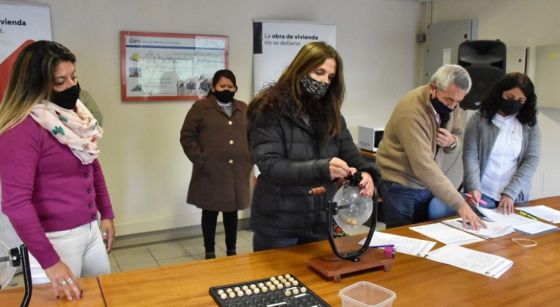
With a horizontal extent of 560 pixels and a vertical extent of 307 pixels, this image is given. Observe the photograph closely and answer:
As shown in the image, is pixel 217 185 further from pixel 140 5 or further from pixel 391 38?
pixel 391 38

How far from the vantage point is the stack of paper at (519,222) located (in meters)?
2.18

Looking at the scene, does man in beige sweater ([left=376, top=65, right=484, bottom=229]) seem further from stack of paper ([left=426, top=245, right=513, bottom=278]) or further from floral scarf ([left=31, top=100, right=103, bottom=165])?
floral scarf ([left=31, top=100, right=103, bottom=165])

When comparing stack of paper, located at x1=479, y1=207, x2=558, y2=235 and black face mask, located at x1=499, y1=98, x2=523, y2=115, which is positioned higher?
black face mask, located at x1=499, y1=98, x2=523, y2=115

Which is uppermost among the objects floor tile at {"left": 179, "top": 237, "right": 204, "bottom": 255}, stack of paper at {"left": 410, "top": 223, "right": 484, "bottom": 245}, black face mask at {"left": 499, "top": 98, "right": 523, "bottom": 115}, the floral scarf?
black face mask at {"left": 499, "top": 98, "right": 523, "bottom": 115}

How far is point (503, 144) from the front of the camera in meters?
2.58

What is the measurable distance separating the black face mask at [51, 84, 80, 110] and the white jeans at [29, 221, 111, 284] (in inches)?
16.8

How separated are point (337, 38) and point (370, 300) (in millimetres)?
3769

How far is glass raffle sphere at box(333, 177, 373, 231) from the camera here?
1.62 m

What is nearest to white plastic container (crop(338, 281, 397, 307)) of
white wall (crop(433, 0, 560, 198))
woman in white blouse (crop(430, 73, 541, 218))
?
woman in white blouse (crop(430, 73, 541, 218))

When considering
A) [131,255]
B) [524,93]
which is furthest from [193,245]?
[524,93]

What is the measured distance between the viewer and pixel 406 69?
5.28m

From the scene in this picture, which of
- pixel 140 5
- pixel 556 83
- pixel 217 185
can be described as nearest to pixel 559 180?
pixel 556 83

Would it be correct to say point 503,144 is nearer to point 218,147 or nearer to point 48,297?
point 218,147

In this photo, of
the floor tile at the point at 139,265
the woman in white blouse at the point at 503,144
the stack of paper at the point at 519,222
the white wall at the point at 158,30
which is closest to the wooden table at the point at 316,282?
the stack of paper at the point at 519,222
